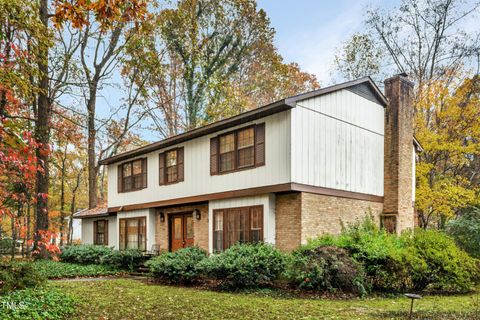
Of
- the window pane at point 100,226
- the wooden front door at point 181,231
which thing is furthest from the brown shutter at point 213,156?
the window pane at point 100,226

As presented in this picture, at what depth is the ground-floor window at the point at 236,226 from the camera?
46.5ft

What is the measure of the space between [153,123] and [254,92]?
7.61 metres

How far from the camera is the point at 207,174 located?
53.5 feet

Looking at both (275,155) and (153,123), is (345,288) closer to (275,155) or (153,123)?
(275,155)

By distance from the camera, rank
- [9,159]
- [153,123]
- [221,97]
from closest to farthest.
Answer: [9,159]
[221,97]
[153,123]

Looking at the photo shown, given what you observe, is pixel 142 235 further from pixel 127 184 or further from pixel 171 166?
pixel 171 166

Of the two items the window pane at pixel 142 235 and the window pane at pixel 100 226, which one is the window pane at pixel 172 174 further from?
the window pane at pixel 100 226

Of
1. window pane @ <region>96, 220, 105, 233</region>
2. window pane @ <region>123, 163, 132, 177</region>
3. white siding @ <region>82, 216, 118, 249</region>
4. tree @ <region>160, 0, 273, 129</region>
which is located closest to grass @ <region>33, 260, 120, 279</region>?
white siding @ <region>82, 216, 118, 249</region>

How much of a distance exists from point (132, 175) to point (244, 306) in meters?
13.4

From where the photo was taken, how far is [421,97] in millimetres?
23141

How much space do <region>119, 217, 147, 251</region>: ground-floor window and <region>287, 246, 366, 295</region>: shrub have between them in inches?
412

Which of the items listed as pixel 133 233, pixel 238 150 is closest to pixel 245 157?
pixel 238 150

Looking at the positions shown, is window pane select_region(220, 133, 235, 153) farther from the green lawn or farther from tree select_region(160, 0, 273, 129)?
tree select_region(160, 0, 273, 129)

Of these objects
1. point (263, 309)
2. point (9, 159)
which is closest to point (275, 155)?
point (263, 309)
